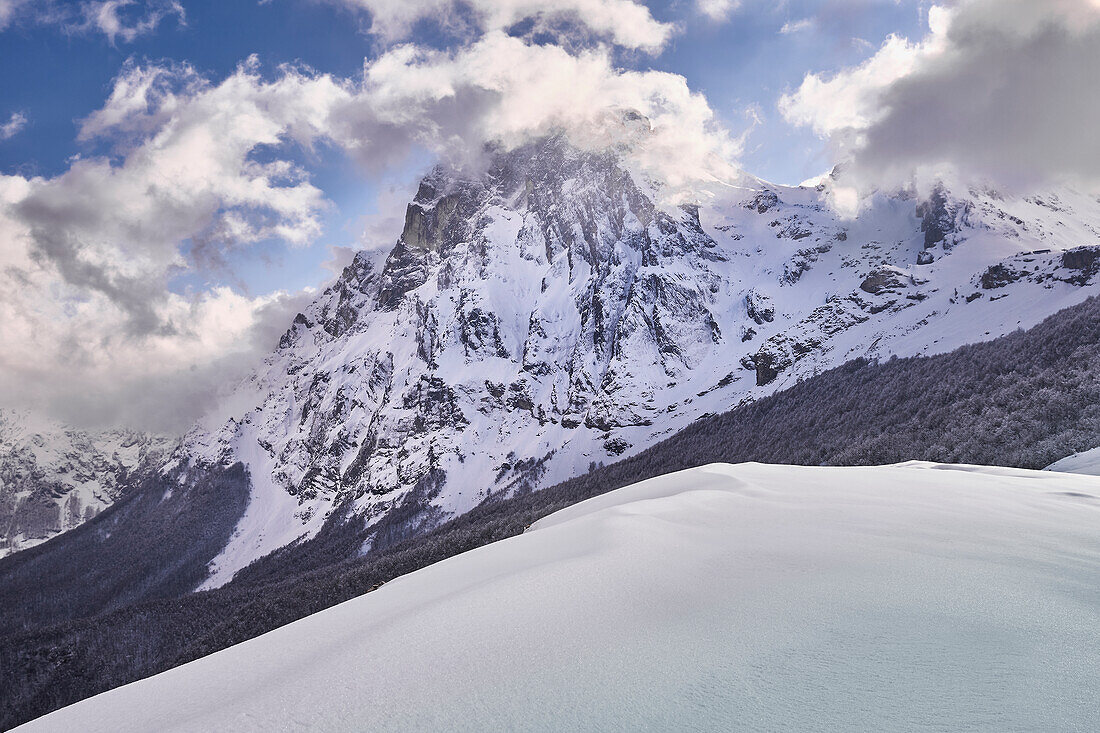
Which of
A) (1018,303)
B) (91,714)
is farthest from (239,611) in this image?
(1018,303)

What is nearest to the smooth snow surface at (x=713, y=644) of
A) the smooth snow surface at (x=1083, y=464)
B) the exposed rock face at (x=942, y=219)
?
the smooth snow surface at (x=1083, y=464)

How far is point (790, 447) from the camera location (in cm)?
9294

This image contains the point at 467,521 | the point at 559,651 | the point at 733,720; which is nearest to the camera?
the point at 733,720

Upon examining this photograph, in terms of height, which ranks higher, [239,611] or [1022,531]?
[1022,531]

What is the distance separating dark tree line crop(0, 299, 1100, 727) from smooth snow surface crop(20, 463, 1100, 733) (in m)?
37.8

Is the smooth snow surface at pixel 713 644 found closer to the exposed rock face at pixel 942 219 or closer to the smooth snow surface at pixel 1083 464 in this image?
the smooth snow surface at pixel 1083 464

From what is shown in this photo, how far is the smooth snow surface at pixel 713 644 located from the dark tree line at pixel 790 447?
3781 cm

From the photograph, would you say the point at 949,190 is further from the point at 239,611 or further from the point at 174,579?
the point at 174,579

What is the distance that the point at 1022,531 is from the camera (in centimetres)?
581

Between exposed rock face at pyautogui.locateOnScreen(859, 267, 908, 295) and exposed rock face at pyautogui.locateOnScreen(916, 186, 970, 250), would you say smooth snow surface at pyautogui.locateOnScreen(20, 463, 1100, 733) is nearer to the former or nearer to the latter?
exposed rock face at pyautogui.locateOnScreen(859, 267, 908, 295)

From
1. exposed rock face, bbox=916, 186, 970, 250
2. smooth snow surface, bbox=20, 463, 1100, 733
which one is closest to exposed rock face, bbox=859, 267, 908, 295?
exposed rock face, bbox=916, 186, 970, 250

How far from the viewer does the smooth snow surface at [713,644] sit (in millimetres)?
2873

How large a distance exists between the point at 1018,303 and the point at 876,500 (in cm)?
13403

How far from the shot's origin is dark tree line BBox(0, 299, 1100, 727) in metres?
48.6
